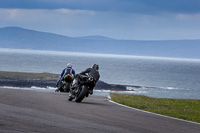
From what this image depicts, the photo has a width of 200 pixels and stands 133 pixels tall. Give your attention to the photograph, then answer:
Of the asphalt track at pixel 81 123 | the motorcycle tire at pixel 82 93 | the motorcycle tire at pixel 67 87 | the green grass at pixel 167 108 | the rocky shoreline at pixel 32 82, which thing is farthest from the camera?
the rocky shoreline at pixel 32 82

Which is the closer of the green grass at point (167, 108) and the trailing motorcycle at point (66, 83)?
the green grass at point (167, 108)

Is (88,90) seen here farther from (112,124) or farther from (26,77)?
(26,77)

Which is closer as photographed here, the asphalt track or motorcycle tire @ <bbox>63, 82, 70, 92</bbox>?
the asphalt track

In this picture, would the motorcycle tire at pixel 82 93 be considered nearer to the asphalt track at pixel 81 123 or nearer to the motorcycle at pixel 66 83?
the asphalt track at pixel 81 123

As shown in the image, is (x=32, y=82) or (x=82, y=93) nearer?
(x=82, y=93)

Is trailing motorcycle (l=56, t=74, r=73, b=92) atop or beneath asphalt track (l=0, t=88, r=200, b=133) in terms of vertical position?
atop

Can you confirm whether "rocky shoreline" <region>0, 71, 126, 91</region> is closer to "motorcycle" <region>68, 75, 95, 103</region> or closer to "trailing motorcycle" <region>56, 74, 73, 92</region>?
"trailing motorcycle" <region>56, 74, 73, 92</region>

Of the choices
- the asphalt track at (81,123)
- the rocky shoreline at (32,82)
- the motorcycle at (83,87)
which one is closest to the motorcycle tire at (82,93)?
the motorcycle at (83,87)

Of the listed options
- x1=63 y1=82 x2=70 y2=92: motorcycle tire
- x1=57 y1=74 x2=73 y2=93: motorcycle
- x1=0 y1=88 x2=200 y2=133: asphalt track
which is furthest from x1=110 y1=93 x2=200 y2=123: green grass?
x1=63 y1=82 x2=70 y2=92: motorcycle tire

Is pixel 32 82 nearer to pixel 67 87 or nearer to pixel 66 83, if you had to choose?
pixel 66 83

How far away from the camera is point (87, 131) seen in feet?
29.5

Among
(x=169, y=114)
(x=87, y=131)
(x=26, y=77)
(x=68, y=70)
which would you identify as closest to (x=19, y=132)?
(x=87, y=131)

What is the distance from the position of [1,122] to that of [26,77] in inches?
3447

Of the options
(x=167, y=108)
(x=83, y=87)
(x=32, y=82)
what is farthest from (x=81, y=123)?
(x=32, y=82)
